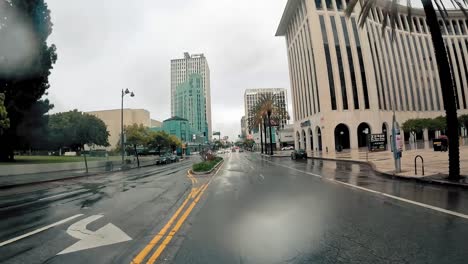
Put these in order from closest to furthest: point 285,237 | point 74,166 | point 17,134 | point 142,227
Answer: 1. point 285,237
2. point 142,227
3. point 17,134
4. point 74,166

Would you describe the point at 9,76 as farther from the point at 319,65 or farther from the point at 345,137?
the point at 345,137

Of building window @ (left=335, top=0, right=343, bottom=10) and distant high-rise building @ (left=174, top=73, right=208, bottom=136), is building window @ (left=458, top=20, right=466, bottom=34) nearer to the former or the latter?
building window @ (left=335, top=0, right=343, bottom=10)

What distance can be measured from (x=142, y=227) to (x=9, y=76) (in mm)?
31091

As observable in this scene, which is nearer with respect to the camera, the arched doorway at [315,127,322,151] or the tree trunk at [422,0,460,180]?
the tree trunk at [422,0,460,180]

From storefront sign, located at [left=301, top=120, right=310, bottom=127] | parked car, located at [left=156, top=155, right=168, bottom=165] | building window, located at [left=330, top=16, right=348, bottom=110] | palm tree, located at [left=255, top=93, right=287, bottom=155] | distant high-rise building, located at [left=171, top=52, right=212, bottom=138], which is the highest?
distant high-rise building, located at [left=171, top=52, right=212, bottom=138]

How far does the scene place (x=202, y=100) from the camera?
576 ft

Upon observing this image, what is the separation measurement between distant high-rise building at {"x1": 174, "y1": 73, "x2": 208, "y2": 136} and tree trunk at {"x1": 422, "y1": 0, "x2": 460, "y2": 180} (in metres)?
153

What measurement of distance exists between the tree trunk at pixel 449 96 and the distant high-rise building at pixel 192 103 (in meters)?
153

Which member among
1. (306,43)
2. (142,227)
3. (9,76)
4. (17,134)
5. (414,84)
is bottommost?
(142,227)

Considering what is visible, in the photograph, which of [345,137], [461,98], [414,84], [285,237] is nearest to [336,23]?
[345,137]

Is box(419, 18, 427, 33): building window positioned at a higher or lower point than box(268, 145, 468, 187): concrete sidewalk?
higher

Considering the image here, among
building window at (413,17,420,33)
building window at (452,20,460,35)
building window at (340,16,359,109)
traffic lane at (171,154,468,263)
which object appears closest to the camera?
traffic lane at (171,154,468,263)

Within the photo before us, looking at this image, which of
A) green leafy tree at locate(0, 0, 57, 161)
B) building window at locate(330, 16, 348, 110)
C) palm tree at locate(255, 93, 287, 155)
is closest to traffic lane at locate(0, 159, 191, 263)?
green leafy tree at locate(0, 0, 57, 161)

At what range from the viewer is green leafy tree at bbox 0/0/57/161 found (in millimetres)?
28992
